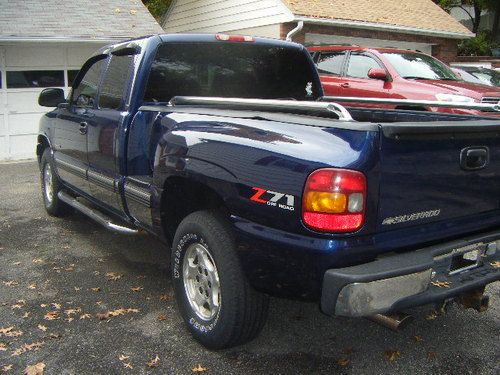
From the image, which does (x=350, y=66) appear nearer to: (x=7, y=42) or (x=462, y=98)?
(x=462, y=98)

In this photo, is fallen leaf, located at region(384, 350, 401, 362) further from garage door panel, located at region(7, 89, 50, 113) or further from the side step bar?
garage door panel, located at region(7, 89, 50, 113)

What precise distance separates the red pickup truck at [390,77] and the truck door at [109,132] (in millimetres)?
5393

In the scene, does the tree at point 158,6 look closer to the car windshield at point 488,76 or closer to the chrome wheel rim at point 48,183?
the car windshield at point 488,76

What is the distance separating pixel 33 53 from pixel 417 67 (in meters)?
8.09

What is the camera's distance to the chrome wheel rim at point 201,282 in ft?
11.0

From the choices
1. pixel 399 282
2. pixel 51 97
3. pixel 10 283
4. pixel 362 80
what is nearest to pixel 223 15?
pixel 362 80

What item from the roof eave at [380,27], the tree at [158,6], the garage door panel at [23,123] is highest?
the tree at [158,6]

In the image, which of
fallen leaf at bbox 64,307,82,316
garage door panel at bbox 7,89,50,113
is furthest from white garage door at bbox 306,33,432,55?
fallen leaf at bbox 64,307,82,316

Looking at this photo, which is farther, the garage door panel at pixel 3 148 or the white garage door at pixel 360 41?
the white garage door at pixel 360 41

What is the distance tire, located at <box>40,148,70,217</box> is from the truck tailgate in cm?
443

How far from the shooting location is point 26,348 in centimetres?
351

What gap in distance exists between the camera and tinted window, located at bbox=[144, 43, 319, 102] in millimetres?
4430

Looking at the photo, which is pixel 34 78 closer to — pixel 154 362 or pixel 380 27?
pixel 380 27

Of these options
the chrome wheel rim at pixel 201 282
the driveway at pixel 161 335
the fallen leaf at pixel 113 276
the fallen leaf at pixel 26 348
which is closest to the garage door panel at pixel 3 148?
the driveway at pixel 161 335
